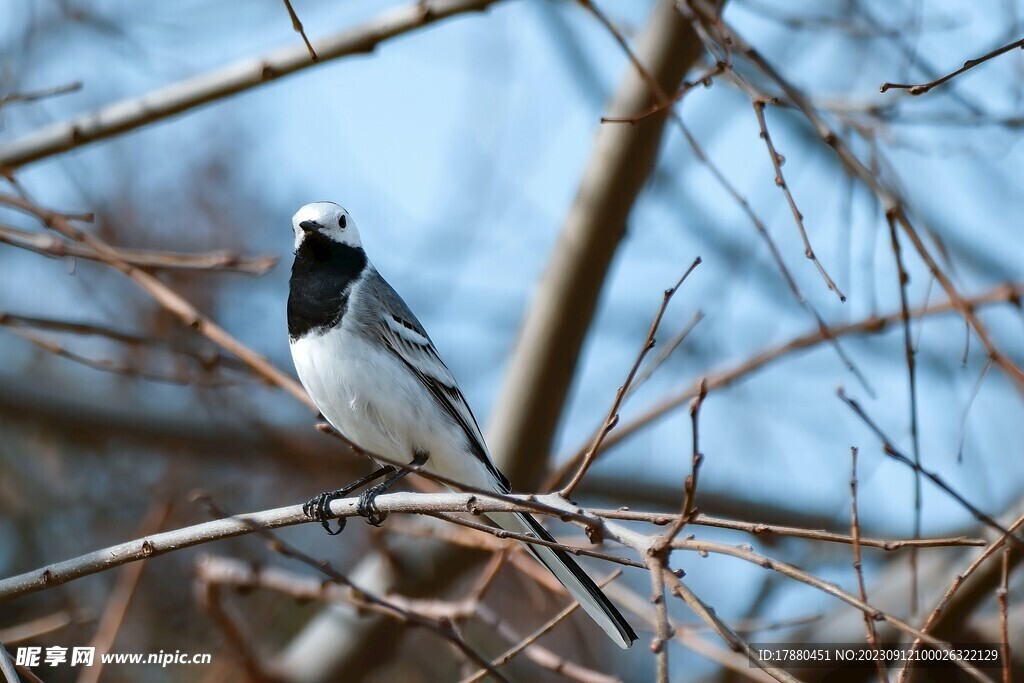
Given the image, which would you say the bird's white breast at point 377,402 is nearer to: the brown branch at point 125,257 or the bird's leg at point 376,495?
the bird's leg at point 376,495

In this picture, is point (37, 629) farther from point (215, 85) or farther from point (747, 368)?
point (747, 368)

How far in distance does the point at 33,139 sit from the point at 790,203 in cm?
317

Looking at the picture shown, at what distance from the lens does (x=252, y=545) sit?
7359 mm

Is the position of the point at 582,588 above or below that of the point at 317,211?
below

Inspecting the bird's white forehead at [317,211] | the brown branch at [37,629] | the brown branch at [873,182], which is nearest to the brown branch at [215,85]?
the bird's white forehead at [317,211]

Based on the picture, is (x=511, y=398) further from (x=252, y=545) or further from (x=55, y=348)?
(x=252, y=545)

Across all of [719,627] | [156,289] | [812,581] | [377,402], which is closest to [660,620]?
[719,627]

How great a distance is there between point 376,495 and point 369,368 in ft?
2.19

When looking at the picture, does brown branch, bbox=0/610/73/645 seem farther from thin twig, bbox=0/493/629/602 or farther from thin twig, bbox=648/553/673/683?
thin twig, bbox=648/553/673/683

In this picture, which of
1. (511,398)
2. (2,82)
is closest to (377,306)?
(511,398)

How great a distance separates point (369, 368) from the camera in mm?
3785

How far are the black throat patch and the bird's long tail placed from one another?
1091 millimetres

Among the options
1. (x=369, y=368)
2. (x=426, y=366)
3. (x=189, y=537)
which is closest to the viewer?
(x=189, y=537)

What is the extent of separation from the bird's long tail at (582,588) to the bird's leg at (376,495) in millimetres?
401
